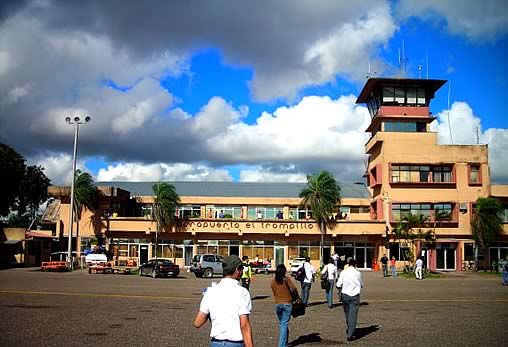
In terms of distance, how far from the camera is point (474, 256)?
182ft

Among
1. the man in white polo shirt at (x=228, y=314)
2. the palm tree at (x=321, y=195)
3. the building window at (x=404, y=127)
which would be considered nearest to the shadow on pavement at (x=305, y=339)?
the man in white polo shirt at (x=228, y=314)

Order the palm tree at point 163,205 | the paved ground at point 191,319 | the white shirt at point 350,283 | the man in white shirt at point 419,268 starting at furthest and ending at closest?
the palm tree at point 163,205
the man in white shirt at point 419,268
the white shirt at point 350,283
the paved ground at point 191,319

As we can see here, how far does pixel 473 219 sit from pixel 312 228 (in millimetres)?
15690

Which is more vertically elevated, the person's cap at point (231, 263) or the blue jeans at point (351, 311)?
the person's cap at point (231, 263)

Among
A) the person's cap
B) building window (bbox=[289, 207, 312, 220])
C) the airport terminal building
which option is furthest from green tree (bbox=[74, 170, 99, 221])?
the person's cap

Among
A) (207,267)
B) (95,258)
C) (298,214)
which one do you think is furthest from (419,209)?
(95,258)

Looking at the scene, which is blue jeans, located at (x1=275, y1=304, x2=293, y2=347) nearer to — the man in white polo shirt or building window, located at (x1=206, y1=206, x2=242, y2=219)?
the man in white polo shirt

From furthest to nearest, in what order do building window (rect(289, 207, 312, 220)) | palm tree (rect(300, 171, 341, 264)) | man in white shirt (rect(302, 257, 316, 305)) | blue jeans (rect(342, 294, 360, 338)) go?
building window (rect(289, 207, 312, 220)), palm tree (rect(300, 171, 341, 264)), man in white shirt (rect(302, 257, 316, 305)), blue jeans (rect(342, 294, 360, 338))

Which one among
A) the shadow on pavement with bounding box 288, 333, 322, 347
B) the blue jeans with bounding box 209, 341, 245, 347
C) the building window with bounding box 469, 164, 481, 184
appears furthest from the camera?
the building window with bounding box 469, 164, 481, 184

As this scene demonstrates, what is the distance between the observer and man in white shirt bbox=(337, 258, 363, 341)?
12.3 meters

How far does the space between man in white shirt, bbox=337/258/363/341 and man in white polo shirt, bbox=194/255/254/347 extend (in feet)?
22.9

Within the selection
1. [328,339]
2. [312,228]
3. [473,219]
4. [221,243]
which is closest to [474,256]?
[473,219]

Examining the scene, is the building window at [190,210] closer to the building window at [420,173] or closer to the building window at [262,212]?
the building window at [262,212]

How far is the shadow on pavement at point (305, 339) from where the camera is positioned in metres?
11.7
